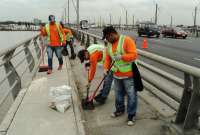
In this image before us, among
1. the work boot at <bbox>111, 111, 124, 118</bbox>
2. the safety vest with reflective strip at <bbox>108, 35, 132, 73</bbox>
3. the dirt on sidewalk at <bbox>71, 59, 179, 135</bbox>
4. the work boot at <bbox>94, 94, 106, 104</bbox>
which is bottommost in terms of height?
the dirt on sidewalk at <bbox>71, 59, 179, 135</bbox>

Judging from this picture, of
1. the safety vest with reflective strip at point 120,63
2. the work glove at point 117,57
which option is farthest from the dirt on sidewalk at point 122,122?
the work glove at point 117,57

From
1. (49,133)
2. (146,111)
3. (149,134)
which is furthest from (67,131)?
(146,111)

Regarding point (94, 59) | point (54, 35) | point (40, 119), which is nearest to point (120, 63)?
point (94, 59)

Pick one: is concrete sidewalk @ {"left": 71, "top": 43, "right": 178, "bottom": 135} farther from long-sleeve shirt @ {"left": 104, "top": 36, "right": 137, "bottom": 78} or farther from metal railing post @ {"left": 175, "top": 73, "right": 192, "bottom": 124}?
long-sleeve shirt @ {"left": 104, "top": 36, "right": 137, "bottom": 78}

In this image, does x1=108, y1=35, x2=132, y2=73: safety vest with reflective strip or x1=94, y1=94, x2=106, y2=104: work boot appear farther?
x1=94, y1=94, x2=106, y2=104: work boot

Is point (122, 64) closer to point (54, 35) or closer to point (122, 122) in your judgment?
point (122, 122)

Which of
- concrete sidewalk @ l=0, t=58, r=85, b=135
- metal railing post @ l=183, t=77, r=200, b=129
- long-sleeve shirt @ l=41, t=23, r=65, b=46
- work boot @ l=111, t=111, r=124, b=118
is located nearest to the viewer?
metal railing post @ l=183, t=77, r=200, b=129

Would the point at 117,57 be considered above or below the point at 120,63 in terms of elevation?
above

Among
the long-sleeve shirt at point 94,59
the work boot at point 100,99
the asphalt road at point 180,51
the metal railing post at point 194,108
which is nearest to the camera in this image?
the metal railing post at point 194,108

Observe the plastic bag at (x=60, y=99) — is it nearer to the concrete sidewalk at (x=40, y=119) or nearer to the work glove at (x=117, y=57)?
the concrete sidewalk at (x=40, y=119)

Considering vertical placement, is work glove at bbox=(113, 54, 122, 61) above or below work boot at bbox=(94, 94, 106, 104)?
above

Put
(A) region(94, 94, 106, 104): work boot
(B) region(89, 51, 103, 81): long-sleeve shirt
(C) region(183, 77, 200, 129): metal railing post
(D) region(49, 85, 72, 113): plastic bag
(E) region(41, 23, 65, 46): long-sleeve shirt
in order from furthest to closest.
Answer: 1. (E) region(41, 23, 65, 46): long-sleeve shirt
2. (A) region(94, 94, 106, 104): work boot
3. (B) region(89, 51, 103, 81): long-sleeve shirt
4. (D) region(49, 85, 72, 113): plastic bag
5. (C) region(183, 77, 200, 129): metal railing post

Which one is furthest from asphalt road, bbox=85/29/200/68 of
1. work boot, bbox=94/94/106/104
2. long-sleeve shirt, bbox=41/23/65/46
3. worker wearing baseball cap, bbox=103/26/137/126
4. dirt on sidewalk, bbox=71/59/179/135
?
worker wearing baseball cap, bbox=103/26/137/126

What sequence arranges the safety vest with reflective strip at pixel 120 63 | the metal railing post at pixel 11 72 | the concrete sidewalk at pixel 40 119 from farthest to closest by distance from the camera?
the metal railing post at pixel 11 72, the safety vest with reflective strip at pixel 120 63, the concrete sidewalk at pixel 40 119
